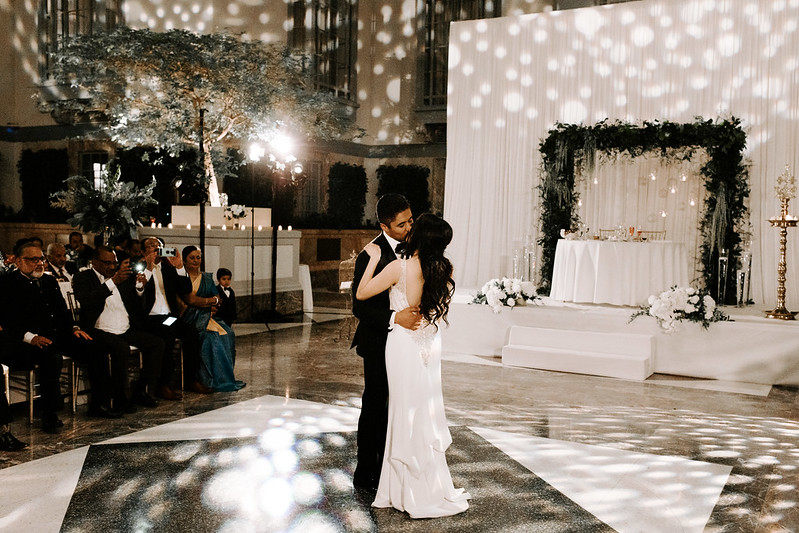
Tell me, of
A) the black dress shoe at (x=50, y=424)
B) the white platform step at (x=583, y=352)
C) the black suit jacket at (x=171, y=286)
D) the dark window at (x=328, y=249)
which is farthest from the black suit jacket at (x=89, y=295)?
the dark window at (x=328, y=249)

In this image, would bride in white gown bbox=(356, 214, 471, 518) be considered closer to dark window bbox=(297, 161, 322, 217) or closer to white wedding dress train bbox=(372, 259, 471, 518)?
white wedding dress train bbox=(372, 259, 471, 518)

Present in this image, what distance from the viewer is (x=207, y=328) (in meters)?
5.83

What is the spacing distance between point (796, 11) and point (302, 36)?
34.3 ft

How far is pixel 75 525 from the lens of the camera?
320 centimetres

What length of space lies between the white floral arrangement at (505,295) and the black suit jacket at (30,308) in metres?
4.22

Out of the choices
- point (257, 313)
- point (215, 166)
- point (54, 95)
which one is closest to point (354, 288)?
point (257, 313)

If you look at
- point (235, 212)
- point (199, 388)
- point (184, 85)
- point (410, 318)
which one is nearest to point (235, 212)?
point (235, 212)

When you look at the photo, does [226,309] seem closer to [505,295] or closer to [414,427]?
[505,295]

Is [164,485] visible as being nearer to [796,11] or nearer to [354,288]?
[354,288]

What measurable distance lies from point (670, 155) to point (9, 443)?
8057mm

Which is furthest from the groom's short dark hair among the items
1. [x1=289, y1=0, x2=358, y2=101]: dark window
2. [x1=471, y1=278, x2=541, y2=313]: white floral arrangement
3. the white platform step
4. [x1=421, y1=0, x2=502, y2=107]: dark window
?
[x1=421, y1=0, x2=502, y2=107]: dark window

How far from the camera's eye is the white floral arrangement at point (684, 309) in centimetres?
675

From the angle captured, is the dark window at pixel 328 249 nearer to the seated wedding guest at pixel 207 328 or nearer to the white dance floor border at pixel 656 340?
the white dance floor border at pixel 656 340

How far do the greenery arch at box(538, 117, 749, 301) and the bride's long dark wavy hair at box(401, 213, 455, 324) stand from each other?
22.2 ft
